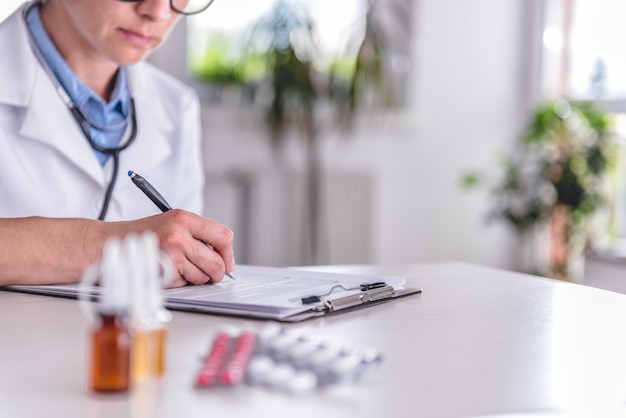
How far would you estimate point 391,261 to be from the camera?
4.25 m

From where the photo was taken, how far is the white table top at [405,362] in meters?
0.59

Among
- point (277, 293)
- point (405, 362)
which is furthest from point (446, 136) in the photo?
point (405, 362)

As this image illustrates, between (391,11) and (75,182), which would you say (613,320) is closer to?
(75,182)

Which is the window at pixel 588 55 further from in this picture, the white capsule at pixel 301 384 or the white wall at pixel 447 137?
the white capsule at pixel 301 384

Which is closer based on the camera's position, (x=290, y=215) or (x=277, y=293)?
(x=277, y=293)

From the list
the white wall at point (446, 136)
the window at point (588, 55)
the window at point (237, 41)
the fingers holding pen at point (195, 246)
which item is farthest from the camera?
the white wall at point (446, 136)

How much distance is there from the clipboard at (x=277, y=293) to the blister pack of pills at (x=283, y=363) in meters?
0.21

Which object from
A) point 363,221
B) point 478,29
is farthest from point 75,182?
point 478,29

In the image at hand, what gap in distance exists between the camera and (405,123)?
4.20 m

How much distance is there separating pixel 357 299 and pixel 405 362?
27cm

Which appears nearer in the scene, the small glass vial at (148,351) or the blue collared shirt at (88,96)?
the small glass vial at (148,351)

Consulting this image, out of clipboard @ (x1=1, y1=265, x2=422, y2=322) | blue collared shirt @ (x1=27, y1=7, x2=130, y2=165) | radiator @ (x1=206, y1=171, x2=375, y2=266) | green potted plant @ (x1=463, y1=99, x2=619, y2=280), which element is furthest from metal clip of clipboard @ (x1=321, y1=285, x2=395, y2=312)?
green potted plant @ (x1=463, y1=99, x2=619, y2=280)

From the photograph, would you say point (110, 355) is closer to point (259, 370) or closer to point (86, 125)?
point (259, 370)

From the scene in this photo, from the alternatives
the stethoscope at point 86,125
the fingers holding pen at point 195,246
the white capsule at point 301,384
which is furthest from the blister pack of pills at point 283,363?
the stethoscope at point 86,125
